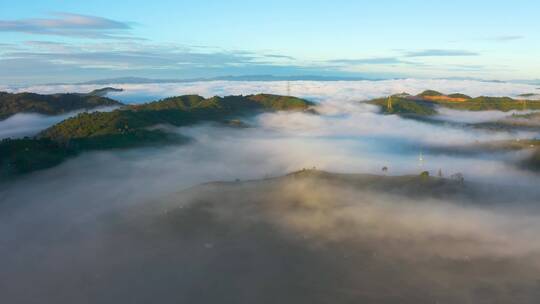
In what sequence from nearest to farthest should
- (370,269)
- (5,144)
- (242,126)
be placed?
(370,269) → (5,144) → (242,126)

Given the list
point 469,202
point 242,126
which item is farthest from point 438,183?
point 242,126

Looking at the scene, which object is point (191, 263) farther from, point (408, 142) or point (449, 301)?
point (408, 142)

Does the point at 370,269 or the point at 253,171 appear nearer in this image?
the point at 370,269

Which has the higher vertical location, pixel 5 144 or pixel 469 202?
pixel 5 144

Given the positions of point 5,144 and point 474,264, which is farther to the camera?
point 5,144

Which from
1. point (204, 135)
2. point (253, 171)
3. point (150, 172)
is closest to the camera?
point (150, 172)

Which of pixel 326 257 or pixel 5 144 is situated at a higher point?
pixel 5 144

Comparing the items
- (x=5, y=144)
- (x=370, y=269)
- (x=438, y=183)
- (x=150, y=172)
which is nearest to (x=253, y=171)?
(x=150, y=172)

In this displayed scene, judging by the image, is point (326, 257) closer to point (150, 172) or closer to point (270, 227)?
point (270, 227)

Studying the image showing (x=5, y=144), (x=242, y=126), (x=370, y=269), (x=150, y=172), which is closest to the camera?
(x=370, y=269)
